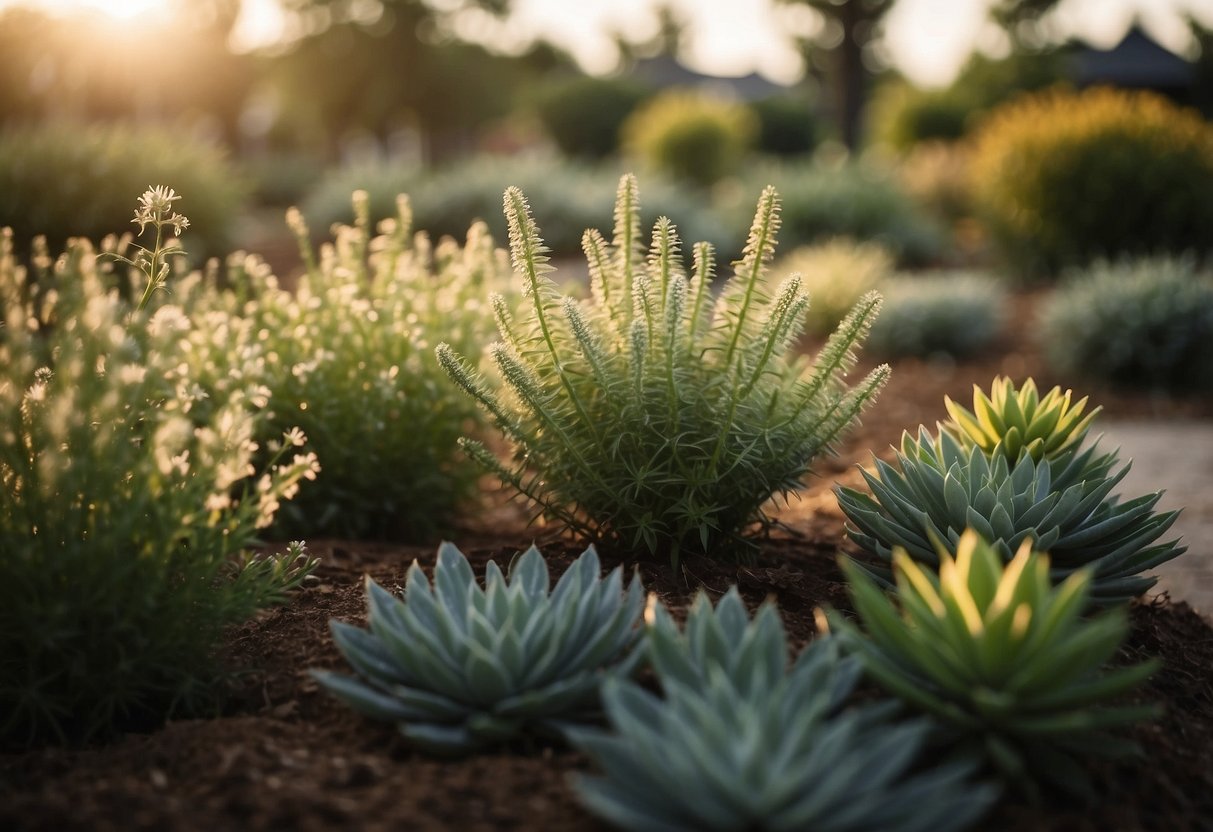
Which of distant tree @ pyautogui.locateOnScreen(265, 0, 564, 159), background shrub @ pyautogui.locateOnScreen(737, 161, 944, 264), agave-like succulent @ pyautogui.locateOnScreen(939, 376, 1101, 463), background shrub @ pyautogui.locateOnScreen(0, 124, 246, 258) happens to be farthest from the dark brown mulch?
distant tree @ pyautogui.locateOnScreen(265, 0, 564, 159)

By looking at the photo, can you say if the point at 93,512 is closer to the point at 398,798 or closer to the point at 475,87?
the point at 398,798

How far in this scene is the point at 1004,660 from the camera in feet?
6.46

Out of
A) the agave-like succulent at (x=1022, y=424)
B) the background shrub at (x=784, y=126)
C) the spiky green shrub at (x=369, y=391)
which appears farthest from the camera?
the background shrub at (x=784, y=126)

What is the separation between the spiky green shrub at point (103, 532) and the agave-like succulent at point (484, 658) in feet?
1.20

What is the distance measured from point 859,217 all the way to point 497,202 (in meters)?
4.56

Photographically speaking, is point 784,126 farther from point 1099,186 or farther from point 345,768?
point 345,768

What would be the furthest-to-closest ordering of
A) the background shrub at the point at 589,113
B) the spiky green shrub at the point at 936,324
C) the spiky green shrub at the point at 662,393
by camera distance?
the background shrub at the point at 589,113
the spiky green shrub at the point at 936,324
the spiky green shrub at the point at 662,393

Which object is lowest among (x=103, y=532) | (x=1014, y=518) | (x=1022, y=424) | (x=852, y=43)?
(x=103, y=532)

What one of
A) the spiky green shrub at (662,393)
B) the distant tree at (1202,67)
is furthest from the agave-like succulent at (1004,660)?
the distant tree at (1202,67)

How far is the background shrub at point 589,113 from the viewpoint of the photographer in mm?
30281

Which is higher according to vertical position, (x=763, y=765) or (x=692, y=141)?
(x=692, y=141)

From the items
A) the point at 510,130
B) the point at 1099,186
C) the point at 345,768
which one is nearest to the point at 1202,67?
the point at 510,130

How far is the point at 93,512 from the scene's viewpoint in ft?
7.59

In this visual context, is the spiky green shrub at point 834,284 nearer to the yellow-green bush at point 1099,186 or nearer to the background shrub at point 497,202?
the yellow-green bush at point 1099,186
